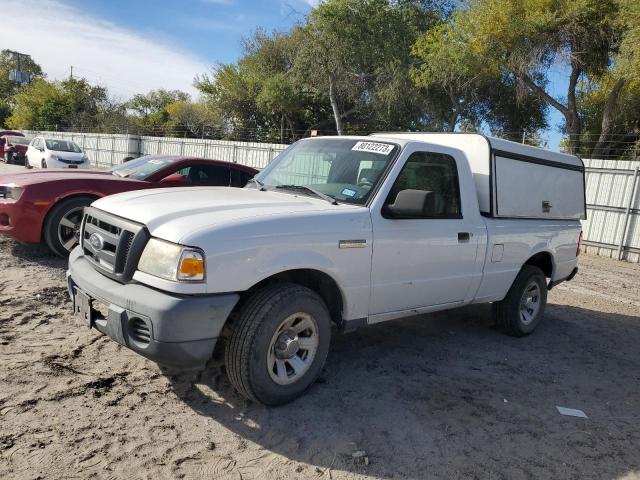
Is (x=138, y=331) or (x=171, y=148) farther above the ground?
(x=171, y=148)

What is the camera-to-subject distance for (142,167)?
793cm

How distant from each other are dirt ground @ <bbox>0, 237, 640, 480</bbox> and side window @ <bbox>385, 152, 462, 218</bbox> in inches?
56.4

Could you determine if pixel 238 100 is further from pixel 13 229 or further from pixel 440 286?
pixel 440 286

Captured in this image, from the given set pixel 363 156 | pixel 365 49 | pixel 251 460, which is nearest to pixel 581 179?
pixel 363 156

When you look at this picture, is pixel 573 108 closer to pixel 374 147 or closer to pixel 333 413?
pixel 374 147

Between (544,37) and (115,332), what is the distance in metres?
22.5

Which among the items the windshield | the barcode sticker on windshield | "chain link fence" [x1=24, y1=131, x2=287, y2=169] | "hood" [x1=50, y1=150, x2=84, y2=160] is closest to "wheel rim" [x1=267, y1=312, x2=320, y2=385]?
the windshield

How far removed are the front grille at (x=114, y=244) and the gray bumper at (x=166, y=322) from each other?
12cm

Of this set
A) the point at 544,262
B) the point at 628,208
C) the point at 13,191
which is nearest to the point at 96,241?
the point at 13,191

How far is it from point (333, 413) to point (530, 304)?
3362 millimetres

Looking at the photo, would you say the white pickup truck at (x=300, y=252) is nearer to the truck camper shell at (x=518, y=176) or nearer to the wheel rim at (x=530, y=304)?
the truck camper shell at (x=518, y=176)

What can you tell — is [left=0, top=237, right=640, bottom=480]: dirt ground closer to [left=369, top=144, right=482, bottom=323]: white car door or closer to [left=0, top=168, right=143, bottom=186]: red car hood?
[left=369, top=144, right=482, bottom=323]: white car door

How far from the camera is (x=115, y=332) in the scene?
321 cm

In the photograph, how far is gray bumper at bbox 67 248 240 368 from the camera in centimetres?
299
